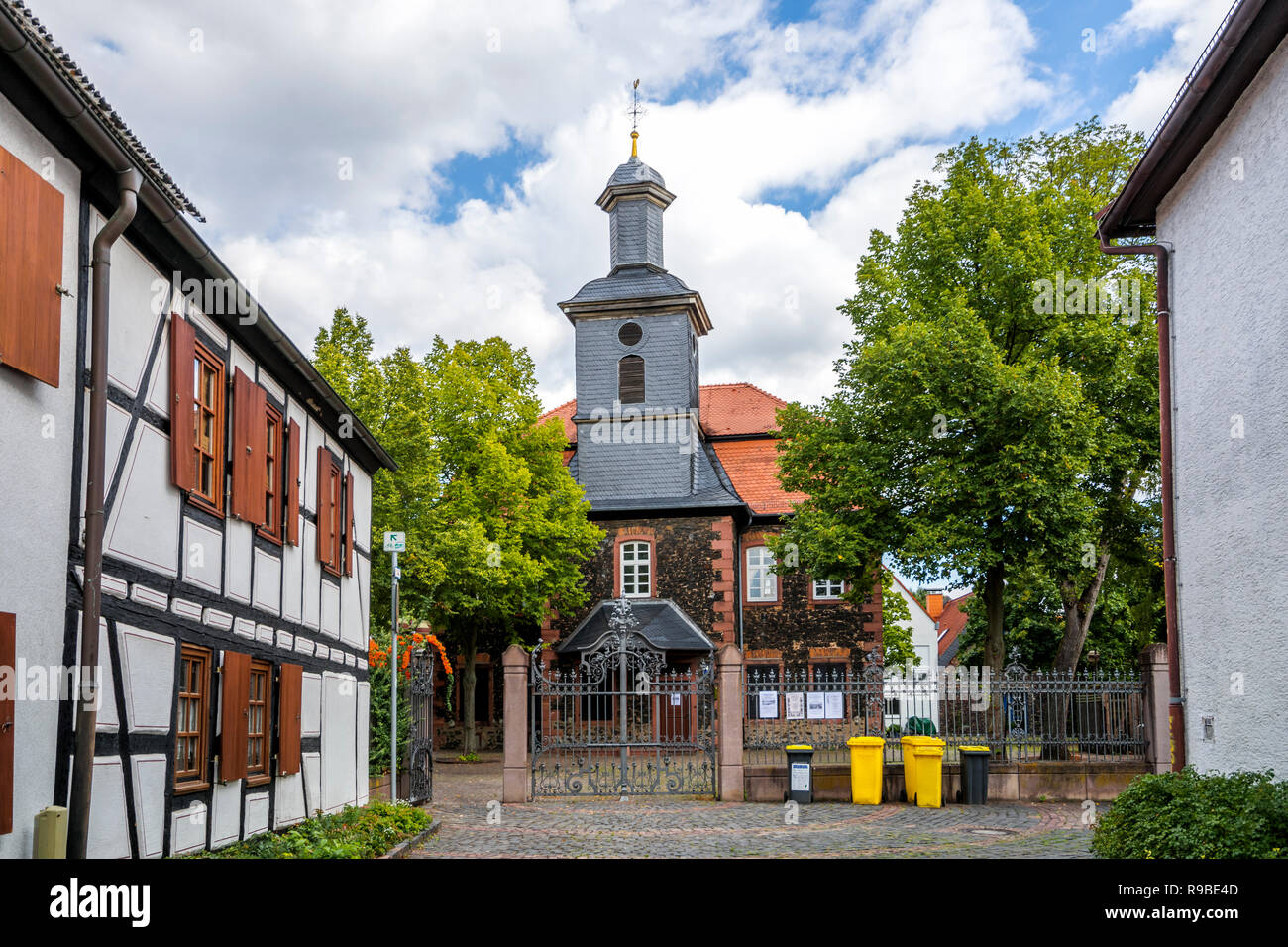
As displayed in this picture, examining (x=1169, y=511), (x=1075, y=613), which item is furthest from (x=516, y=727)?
(x=1075, y=613)

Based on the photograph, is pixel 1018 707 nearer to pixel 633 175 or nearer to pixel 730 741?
pixel 730 741

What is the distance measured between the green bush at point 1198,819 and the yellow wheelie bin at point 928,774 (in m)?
7.47

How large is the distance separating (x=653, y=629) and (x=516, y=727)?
13850 millimetres

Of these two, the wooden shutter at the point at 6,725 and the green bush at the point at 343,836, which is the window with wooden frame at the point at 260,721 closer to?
the green bush at the point at 343,836

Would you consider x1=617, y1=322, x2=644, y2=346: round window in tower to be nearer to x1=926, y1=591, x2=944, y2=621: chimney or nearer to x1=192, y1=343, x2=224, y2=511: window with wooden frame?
x1=192, y1=343, x2=224, y2=511: window with wooden frame

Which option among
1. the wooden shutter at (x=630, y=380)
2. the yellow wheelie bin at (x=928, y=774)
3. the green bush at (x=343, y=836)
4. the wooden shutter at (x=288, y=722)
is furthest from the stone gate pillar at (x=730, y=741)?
the wooden shutter at (x=630, y=380)

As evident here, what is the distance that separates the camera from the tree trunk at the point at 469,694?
31966 mm

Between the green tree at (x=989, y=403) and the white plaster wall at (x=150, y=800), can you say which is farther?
the green tree at (x=989, y=403)

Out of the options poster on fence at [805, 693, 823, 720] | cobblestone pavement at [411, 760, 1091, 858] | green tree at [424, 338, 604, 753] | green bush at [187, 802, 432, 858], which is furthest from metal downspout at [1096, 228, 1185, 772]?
green tree at [424, 338, 604, 753]

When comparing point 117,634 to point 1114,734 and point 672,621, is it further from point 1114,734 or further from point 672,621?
point 672,621

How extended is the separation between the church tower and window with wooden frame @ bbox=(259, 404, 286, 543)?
21.7m

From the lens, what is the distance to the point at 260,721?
13.0 m
